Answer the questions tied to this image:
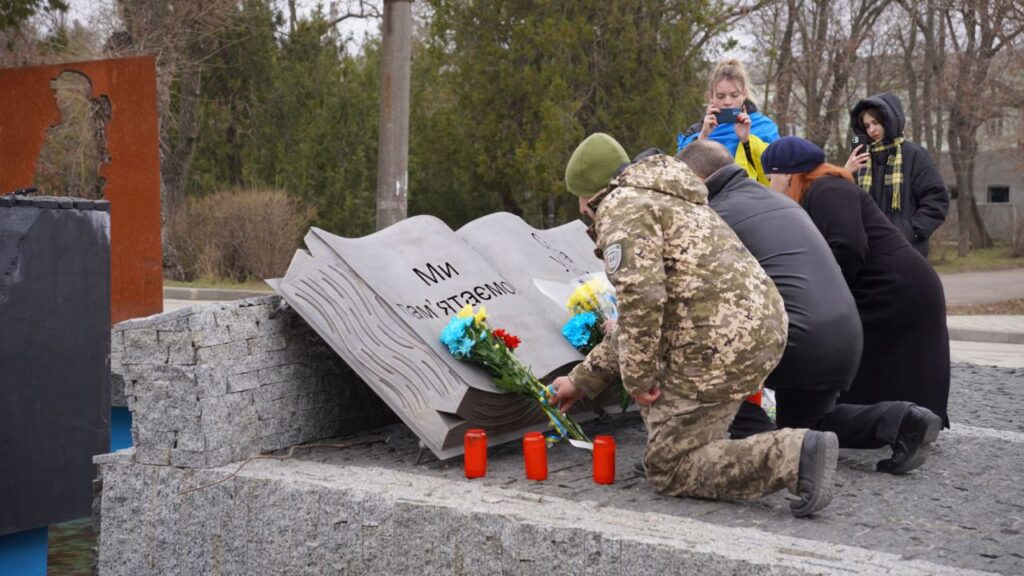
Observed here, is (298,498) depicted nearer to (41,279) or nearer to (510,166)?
(41,279)

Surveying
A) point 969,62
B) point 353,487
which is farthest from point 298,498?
point 969,62

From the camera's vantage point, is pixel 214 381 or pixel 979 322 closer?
pixel 214 381

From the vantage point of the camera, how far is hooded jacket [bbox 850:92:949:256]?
6379mm

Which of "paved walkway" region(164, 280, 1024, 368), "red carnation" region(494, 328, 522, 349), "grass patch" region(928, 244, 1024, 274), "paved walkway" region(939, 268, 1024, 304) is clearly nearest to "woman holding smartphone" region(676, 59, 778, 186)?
"red carnation" region(494, 328, 522, 349)

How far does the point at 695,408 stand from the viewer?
149 inches

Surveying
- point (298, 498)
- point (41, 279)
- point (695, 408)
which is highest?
point (41, 279)

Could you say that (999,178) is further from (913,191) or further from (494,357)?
(494,357)

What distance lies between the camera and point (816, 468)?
11.8ft

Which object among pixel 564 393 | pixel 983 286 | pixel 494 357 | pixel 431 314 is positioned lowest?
pixel 983 286

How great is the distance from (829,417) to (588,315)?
3.58 feet

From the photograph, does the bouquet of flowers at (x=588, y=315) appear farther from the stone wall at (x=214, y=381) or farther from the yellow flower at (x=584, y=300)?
the stone wall at (x=214, y=381)

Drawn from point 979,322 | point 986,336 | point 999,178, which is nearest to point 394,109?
point 986,336

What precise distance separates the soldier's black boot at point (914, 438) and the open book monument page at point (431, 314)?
1.36 meters

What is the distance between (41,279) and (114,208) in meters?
4.22
